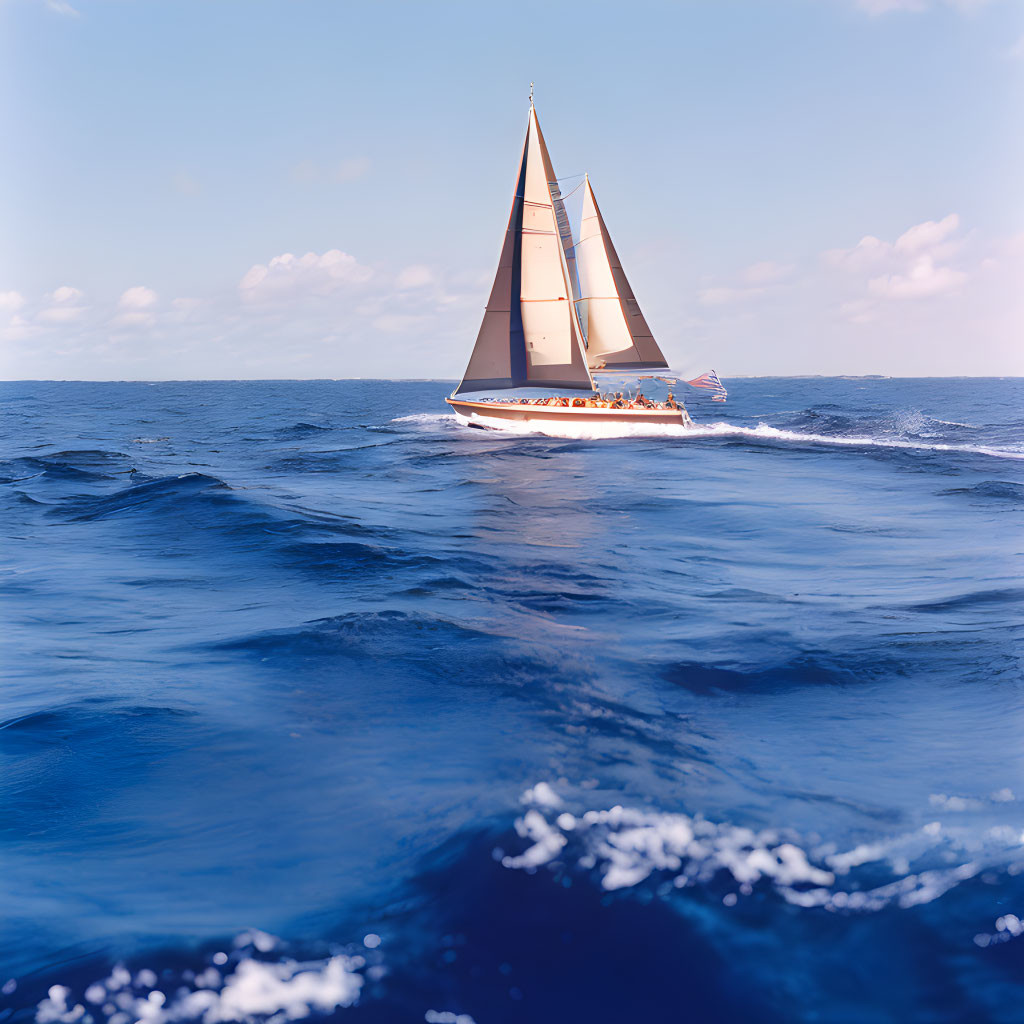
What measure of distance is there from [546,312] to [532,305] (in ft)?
2.74

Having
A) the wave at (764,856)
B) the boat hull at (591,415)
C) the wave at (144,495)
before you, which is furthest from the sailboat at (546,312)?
the wave at (764,856)

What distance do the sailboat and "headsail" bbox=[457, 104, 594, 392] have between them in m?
0.05

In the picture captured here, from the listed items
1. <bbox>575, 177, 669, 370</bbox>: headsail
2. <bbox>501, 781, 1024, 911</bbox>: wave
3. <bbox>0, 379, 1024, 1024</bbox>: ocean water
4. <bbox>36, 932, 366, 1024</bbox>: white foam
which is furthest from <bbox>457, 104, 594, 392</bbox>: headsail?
<bbox>36, 932, 366, 1024</bbox>: white foam

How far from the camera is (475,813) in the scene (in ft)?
15.7

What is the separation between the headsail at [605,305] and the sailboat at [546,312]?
0.19 feet

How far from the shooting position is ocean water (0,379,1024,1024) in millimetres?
3439

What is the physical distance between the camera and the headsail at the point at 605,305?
138 ft

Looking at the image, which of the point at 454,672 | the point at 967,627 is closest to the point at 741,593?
the point at 967,627

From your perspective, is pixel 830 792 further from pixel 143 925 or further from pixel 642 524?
pixel 642 524

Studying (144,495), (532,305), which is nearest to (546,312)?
(532,305)

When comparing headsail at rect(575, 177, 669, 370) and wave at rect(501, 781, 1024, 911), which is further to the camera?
headsail at rect(575, 177, 669, 370)

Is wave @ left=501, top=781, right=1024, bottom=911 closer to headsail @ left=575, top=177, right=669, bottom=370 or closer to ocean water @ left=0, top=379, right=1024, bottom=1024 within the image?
ocean water @ left=0, top=379, right=1024, bottom=1024

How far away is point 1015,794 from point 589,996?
133 inches

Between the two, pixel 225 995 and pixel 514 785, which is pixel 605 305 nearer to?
pixel 514 785
